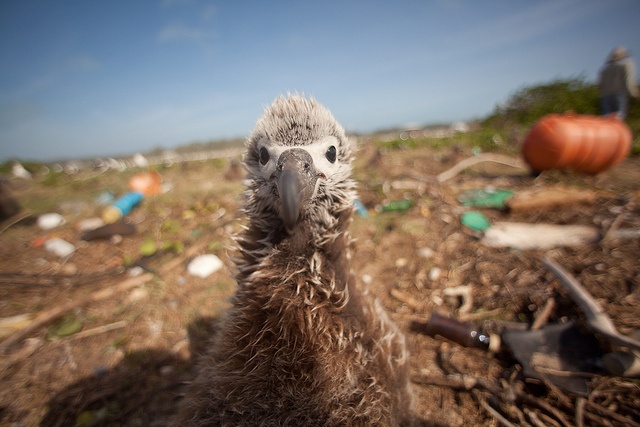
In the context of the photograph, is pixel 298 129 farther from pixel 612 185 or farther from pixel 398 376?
pixel 612 185

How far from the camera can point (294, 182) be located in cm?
140

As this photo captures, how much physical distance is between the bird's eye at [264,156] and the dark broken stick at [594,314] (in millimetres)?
2771

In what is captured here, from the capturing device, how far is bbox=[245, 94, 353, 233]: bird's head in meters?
1.69

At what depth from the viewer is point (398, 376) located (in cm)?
177

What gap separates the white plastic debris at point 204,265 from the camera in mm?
3686

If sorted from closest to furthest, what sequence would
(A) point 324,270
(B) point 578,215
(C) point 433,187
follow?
(A) point 324,270, (B) point 578,215, (C) point 433,187

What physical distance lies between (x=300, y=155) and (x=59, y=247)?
17.5 ft

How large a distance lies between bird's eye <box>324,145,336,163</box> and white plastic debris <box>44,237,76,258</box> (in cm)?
515

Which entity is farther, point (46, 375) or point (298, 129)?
point (46, 375)

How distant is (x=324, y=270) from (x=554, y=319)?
2345mm

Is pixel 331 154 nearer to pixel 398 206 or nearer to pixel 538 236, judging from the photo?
pixel 398 206

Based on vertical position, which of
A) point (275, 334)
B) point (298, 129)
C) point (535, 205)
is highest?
point (298, 129)

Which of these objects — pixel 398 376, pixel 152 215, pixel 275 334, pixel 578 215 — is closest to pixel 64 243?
pixel 152 215

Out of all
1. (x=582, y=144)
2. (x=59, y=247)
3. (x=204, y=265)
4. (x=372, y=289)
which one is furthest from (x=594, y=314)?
(x=59, y=247)
